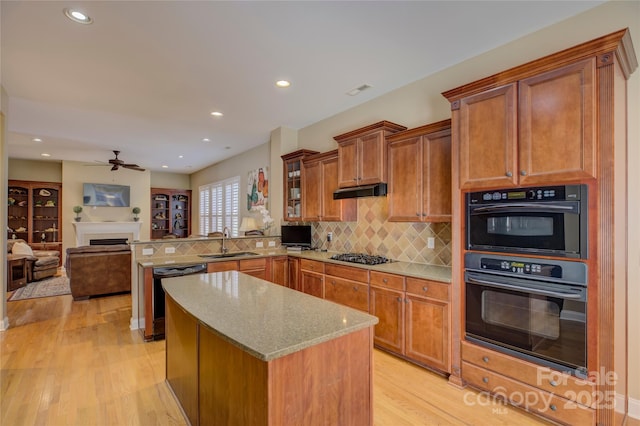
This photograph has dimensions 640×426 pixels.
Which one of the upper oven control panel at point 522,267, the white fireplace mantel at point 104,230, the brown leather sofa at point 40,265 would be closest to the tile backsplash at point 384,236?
the upper oven control panel at point 522,267

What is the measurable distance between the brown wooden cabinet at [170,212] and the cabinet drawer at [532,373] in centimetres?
990

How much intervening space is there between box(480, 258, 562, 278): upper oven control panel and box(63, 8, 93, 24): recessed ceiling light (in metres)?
3.56

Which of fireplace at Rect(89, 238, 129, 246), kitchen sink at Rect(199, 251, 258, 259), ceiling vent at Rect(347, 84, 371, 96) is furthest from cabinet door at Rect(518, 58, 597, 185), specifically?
fireplace at Rect(89, 238, 129, 246)

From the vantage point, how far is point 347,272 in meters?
3.50

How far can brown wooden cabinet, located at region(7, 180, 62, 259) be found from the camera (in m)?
8.20

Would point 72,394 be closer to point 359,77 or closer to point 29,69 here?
point 29,69

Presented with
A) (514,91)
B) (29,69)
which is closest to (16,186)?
(29,69)

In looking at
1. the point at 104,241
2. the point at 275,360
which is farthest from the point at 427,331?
the point at 104,241

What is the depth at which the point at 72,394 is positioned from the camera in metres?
2.47

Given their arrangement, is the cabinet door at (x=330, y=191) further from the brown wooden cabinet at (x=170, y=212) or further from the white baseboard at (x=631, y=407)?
the brown wooden cabinet at (x=170, y=212)

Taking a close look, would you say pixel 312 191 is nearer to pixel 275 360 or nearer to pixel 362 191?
pixel 362 191

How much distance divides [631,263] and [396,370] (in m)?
1.96

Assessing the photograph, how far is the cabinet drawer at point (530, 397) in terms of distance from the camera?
6.32 feet

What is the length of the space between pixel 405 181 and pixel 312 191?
5.47 feet
